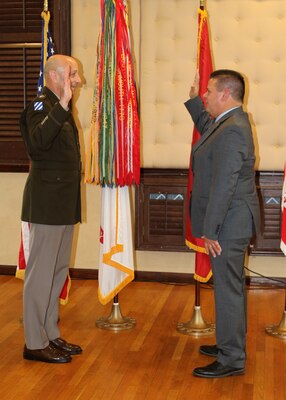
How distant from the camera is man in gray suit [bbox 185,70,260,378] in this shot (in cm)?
301

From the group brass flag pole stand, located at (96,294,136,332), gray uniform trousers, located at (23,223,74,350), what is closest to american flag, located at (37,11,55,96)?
gray uniform trousers, located at (23,223,74,350)

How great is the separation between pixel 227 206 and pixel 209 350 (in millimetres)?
969

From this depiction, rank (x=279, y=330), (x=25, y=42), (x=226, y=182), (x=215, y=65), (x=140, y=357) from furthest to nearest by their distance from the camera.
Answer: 1. (x=25, y=42)
2. (x=215, y=65)
3. (x=279, y=330)
4. (x=140, y=357)
5. (x=226, y=182)

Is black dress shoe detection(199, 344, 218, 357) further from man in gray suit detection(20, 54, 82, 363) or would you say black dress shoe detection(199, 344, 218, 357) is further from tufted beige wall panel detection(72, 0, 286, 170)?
tufted beige wall panel detection(72, 0, 286, 170)

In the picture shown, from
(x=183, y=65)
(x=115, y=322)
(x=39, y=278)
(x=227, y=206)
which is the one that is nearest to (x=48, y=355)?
(x=39, y=278)

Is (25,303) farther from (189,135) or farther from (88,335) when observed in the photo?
(189,135)

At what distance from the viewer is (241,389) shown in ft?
10.0

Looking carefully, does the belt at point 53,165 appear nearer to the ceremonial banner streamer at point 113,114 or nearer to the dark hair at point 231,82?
the ceremonial banner streamer at point 113,114

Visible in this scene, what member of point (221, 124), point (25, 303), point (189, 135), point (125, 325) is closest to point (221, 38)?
point (189, 135)

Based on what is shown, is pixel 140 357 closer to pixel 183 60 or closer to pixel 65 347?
pixel 65 347

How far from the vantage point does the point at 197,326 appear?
398cm

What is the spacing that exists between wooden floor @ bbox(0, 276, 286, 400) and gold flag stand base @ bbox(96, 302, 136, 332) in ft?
0.16

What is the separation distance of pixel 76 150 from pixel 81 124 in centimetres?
178

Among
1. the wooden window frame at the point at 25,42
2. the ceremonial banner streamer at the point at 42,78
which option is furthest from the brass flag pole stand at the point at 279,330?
the wooden window frame at the point at 25,42
